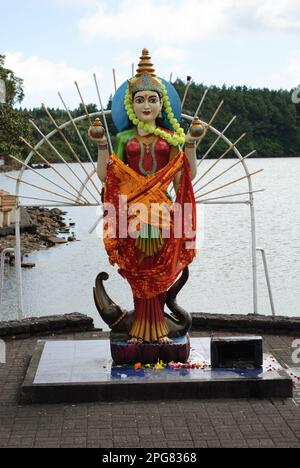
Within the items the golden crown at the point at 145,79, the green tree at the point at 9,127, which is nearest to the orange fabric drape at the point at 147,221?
the golden crown at the point at 145,79

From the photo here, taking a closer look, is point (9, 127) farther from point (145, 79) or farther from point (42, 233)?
point (145, 79)

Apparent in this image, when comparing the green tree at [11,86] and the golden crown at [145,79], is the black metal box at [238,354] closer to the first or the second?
the golden crown at [145,79]

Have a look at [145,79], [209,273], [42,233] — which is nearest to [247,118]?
[42,233]

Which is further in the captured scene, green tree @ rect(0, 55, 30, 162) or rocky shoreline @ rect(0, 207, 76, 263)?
rocky shoreline @ rect(0, 207, 76, 263)

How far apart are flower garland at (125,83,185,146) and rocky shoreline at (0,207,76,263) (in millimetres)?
12623

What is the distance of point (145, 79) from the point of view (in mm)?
8773

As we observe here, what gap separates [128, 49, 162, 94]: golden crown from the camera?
28.8 feet

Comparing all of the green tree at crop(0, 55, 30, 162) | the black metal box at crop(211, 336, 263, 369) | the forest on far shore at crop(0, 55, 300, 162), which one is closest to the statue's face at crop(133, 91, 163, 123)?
the black metal box at crop(211, 336, 263, 369)

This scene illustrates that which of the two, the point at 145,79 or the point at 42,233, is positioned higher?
the point at 145,79

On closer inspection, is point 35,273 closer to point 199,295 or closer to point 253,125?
point 199,295

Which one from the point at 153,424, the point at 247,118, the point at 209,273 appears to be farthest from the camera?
the point at 247,118

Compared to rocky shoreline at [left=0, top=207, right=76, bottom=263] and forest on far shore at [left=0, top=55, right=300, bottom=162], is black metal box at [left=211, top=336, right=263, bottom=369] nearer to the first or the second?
rocky shoreline at [left=0, top=207, right=76, bottom=263]

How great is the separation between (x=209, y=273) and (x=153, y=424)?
14116 millimetres
